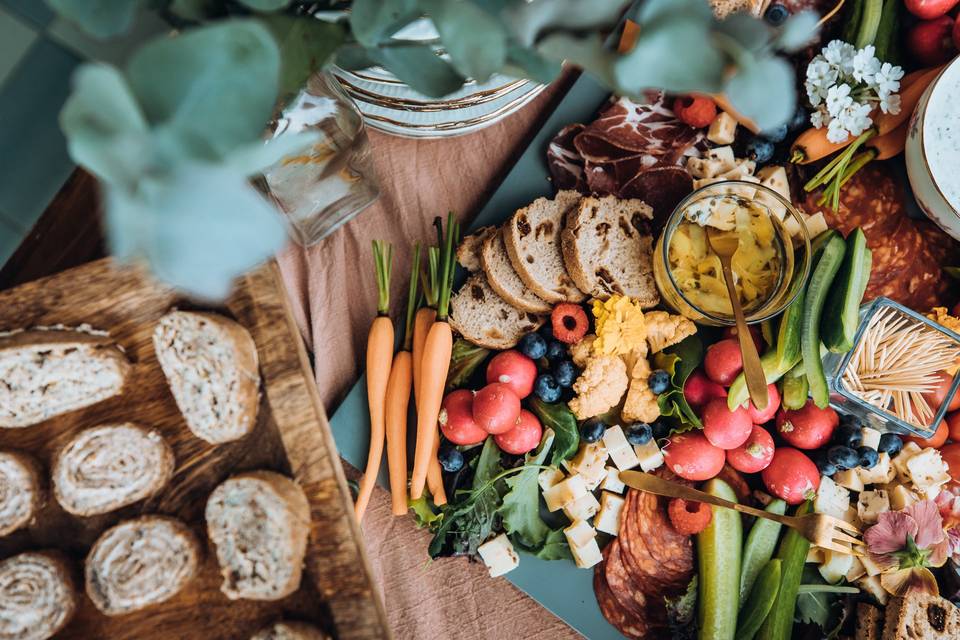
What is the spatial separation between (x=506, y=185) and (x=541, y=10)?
773 mm

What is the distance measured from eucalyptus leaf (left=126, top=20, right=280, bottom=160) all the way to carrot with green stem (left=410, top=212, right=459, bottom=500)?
28.8 inches

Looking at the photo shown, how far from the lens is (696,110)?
1163 millimetres

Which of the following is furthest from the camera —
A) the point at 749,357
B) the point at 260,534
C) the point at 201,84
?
the point at 749,357

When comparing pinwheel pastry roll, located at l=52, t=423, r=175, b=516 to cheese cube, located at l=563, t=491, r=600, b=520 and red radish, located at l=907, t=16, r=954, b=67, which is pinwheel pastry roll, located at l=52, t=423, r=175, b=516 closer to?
cheese cube, located at l=563, t=491, r=600, b=520

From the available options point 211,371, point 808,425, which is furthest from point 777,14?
point 211,371

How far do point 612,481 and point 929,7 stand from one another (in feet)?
3.10

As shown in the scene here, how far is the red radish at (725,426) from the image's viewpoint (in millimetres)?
1111

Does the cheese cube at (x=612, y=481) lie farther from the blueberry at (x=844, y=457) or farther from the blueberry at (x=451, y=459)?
the blueberry at (x=844, y=457)

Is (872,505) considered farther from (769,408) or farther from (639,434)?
(639,434)

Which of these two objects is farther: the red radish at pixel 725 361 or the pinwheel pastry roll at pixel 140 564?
the red radish at pixel 725 361

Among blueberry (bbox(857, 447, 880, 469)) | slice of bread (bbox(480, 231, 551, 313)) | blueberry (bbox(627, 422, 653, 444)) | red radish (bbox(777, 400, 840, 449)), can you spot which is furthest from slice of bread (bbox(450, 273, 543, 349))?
blueberry (bbox(857, 447, 880, 469))

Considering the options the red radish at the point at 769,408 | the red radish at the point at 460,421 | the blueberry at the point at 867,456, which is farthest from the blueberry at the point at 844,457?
the red radish at the point at 460,421

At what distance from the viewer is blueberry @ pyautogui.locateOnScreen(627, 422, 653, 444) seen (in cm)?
114

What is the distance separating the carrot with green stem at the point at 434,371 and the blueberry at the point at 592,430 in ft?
0.79
